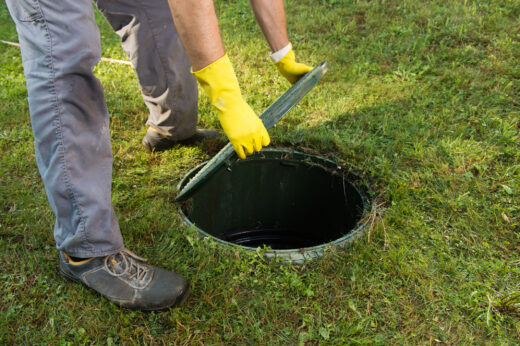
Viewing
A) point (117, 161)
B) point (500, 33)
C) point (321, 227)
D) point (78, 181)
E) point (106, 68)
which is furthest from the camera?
point (106, 68)

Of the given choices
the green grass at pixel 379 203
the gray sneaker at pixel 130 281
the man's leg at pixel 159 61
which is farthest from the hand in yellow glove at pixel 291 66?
the gray sneaker at pixel 130 281

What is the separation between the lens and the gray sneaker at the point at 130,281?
173cm

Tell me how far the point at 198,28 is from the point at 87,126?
0.55 metres

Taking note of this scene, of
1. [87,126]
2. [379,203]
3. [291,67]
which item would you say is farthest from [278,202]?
[87,126]

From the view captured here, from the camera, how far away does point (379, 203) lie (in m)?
2.28

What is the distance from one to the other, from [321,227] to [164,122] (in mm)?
1185

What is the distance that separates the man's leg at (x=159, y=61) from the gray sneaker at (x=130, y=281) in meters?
1.07

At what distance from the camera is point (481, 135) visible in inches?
106

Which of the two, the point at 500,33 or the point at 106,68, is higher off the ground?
the point at 500,33

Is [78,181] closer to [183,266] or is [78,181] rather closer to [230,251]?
[183,266]

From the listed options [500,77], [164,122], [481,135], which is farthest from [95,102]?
[500,77]

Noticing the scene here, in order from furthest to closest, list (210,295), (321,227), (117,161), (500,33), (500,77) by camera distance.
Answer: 1. (500,33)
2. (500,77)
3. (321,227)
4. (117,161)
5. (210,295)

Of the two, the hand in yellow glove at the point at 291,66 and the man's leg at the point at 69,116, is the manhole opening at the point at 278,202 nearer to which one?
the hand in yellow glove at the point at 291,66

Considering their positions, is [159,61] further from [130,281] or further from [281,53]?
[130,281]
